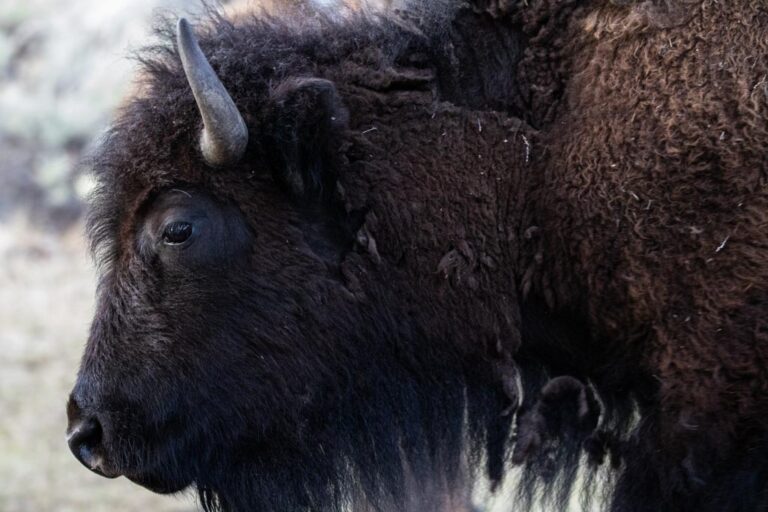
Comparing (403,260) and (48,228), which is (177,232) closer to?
(403,260)

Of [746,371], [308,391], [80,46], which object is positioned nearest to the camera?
[746,371]

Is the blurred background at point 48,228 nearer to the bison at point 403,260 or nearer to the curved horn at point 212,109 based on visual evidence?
the bison at point 403,260

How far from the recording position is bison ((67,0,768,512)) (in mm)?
2951

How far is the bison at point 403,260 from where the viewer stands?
116 inches

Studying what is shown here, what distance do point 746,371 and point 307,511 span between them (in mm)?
1403

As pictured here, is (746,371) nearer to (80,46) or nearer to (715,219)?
(715,219)

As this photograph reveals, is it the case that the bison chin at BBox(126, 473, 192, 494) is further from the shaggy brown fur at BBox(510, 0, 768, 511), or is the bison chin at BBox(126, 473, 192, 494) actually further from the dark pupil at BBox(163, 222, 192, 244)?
the shaggy brown fur at BBox(510, 0, 768, 511)

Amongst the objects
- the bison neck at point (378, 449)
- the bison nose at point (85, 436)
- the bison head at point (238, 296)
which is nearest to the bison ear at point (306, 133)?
the bison head at point (238, 296)

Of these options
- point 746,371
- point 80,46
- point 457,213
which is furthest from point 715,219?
point 80,46

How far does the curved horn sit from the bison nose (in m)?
0.83

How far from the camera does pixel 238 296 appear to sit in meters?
3.17

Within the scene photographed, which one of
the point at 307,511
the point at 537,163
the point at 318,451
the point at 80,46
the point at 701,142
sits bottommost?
the point at 80,46

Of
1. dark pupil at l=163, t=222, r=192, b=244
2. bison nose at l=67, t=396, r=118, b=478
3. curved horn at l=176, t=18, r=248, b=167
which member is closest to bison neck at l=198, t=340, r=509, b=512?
bison nose at l=67, t=396, r=118, b=478

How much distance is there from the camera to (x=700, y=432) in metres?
2.85
